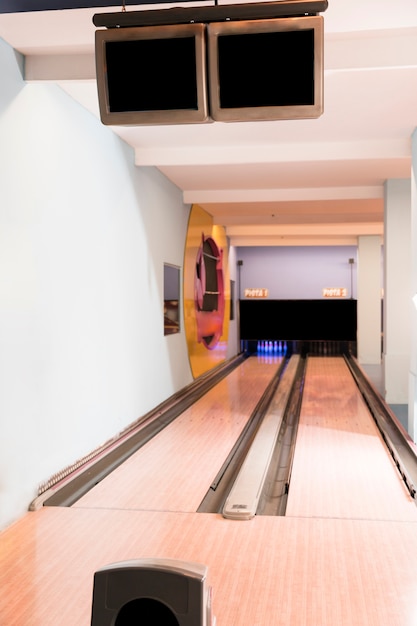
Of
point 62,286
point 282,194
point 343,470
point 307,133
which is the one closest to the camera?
point 62,286

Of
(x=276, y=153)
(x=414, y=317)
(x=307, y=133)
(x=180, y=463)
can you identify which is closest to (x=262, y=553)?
(x=180, y=463)

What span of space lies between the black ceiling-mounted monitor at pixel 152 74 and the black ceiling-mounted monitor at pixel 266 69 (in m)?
0.06

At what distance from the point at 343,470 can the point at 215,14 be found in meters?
3.15

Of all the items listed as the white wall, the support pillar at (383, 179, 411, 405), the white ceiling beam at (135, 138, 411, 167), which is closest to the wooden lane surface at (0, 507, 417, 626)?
the white wall

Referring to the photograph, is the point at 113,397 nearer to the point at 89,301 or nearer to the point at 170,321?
the point at 89,301

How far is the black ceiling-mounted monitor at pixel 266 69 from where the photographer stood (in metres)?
2.32

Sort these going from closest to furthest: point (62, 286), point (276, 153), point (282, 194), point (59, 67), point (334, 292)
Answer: point (59, 67) → point (62, 286) → point (276, 153) → point (282, 194) → point (334, 292)

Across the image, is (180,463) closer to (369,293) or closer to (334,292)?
(369,293)

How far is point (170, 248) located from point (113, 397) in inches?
110

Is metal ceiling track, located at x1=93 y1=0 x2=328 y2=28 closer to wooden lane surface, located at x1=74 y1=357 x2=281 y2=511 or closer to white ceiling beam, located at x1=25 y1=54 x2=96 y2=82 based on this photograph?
white ceiling beam, located at x1=25 y1=54 x2=96 y2=82

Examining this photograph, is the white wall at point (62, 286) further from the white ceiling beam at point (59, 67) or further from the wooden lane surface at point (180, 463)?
the wooden lane surface at point (180, 463)

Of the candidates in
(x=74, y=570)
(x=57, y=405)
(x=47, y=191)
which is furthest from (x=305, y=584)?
(x=47, y=191)

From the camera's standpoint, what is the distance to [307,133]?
5.46 m

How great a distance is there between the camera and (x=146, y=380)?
257 inches
